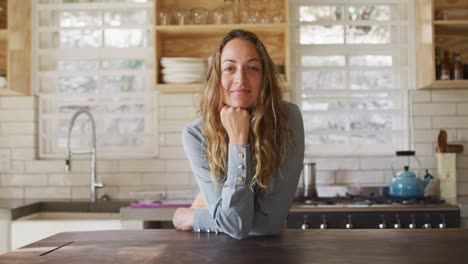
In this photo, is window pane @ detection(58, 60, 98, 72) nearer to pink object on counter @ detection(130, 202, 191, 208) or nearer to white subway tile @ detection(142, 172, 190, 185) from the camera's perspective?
white subway tile @ detection(142, 172, 190, 185)

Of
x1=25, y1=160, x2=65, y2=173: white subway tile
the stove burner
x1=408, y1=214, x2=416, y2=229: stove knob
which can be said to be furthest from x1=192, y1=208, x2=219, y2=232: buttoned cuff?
x1=25, y1=160, x2=65, y2=173: white subway tile

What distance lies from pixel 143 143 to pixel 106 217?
32.2 inches

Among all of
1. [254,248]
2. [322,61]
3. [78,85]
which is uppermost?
[322,61]

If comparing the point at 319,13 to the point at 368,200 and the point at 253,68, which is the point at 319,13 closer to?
the point at 368,200

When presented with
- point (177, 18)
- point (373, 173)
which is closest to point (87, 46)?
point (177, 18)

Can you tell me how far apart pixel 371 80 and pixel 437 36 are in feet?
1.97

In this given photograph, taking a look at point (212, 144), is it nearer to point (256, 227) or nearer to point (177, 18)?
point (256, 227)

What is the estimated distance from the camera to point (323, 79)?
4633 millimetres

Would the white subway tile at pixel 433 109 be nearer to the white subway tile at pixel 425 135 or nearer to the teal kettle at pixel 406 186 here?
the white subway tile at pixel 425 135

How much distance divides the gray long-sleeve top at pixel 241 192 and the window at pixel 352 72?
241 cm

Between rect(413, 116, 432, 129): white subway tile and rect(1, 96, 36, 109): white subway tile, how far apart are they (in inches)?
118

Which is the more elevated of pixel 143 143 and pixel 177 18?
pixel 177 18

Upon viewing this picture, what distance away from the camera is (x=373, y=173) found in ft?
14.6

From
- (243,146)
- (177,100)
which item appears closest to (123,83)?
(177,100)
